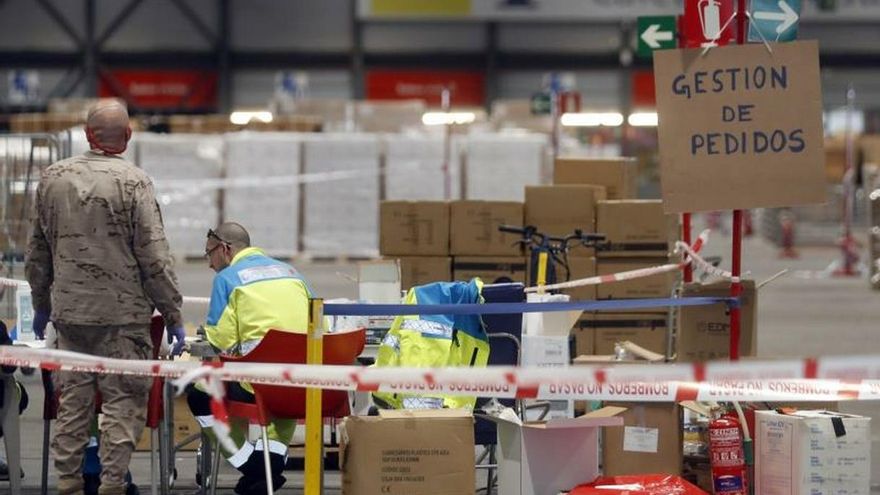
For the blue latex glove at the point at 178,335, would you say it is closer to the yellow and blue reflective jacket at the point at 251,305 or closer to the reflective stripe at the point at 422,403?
the yellow and blue reflective jacket at the point at 251,305

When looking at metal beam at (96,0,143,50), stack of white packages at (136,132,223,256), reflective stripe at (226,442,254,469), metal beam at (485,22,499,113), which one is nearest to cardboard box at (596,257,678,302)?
reflective stripe at (226,442,254,469)

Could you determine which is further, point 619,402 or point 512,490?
point 619,402

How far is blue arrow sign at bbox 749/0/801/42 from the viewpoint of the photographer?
9773 mm

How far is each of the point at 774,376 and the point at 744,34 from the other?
12.2 ft

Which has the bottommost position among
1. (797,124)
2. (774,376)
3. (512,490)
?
(512,490)

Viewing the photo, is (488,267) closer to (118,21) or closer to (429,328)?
(429,328)

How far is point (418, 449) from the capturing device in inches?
292

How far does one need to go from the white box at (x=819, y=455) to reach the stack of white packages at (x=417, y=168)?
1887 centimetres

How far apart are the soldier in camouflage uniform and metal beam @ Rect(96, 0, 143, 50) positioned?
116 feet

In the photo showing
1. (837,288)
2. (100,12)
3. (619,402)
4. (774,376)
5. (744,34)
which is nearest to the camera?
(774,376)

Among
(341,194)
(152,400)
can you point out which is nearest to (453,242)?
(152,400)

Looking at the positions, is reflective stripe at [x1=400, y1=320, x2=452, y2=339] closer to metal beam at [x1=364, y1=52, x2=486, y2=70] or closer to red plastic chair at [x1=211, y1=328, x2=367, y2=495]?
red plastic chair at [x1=211, y1=328, x2=367, y2=495]

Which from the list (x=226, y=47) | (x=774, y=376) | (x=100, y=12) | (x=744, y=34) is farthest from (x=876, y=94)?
(x=774, y=376)

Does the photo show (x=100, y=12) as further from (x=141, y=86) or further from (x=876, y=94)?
(x=876, y=94)
